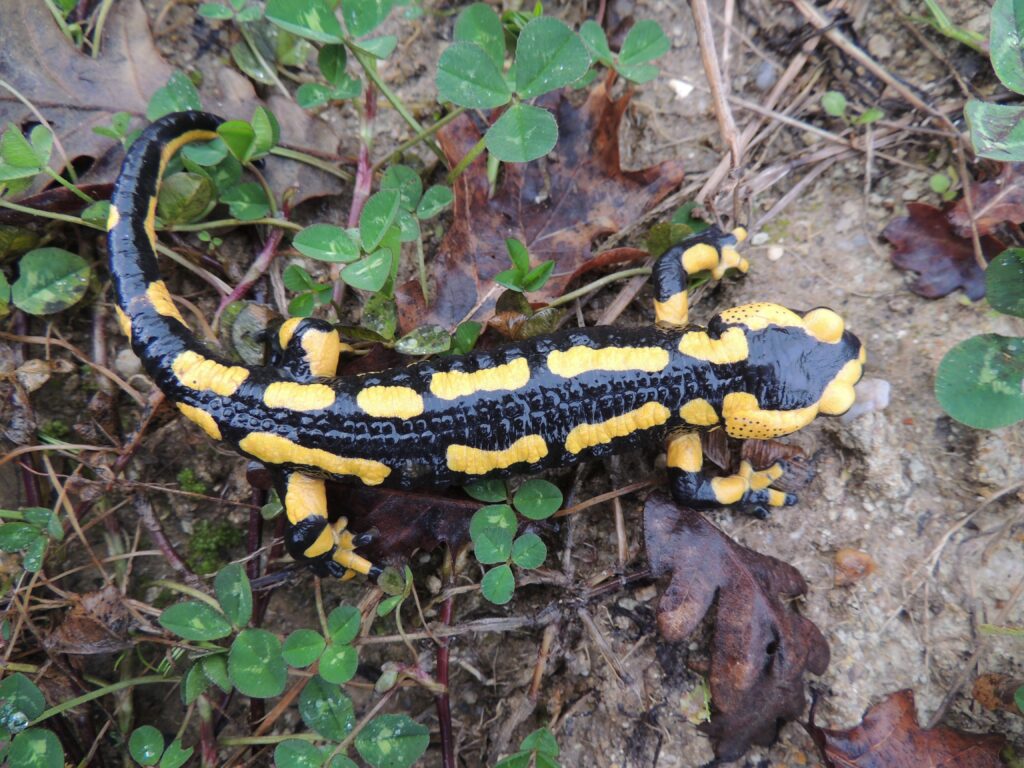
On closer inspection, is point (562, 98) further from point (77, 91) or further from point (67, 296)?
point (67, 296)

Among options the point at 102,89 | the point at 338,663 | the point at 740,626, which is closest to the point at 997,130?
the point at 740,626

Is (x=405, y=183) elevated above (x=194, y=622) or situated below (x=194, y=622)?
above

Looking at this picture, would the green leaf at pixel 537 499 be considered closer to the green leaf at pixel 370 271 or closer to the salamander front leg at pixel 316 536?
the salamander front leg at pixel 316 536

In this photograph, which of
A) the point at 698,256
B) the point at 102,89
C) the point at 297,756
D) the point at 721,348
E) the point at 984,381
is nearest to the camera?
the point at 297,756

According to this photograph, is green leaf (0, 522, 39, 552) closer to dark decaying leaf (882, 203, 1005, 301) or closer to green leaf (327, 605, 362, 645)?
green leaf (327, 605, 362, 645)

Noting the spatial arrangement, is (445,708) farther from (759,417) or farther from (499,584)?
(759,417)

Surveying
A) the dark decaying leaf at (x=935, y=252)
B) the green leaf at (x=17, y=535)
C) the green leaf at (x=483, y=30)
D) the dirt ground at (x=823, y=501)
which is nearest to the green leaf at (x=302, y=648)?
the dirt ground at (x=823, y=501)

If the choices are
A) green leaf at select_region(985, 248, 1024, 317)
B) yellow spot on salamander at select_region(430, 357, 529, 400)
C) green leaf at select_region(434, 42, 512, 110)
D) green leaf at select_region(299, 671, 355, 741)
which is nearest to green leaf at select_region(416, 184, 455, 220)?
green leaf at select_region(434, 42, 512, 110)
